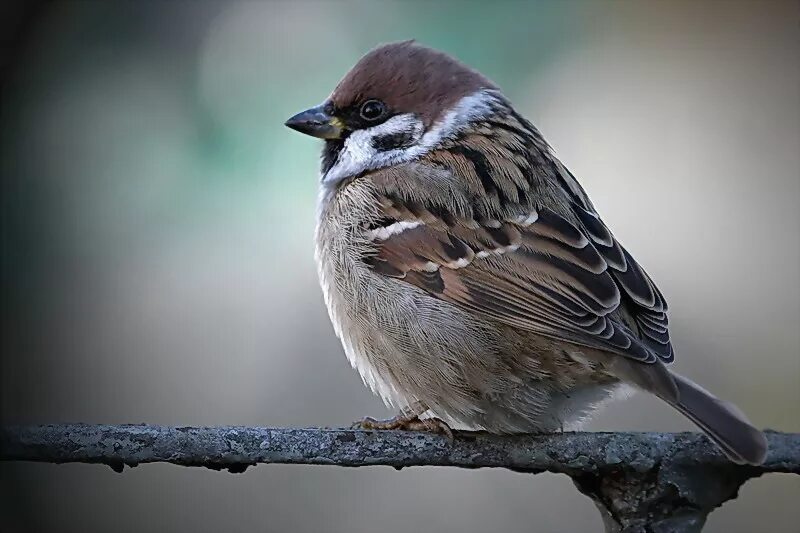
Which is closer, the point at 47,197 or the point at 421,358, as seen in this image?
the point at 421,358

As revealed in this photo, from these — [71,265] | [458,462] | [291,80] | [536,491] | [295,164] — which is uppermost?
[291,80]

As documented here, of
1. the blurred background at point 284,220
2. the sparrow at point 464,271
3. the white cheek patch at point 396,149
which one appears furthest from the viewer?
the blurred background at point 284,220

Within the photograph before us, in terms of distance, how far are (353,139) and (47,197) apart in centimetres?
147

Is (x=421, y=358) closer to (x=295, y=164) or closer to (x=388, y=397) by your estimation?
(x=388, y=397)

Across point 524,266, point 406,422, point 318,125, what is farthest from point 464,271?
point 318,125

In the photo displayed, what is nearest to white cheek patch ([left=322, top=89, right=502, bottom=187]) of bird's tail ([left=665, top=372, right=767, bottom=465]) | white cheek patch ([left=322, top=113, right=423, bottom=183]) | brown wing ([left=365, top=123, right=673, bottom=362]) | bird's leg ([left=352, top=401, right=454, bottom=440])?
white cheek patch ([left=322, top=113, right=423, bottom=183])

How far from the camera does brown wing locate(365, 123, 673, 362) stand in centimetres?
179

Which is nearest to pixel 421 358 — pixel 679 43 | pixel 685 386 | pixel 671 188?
pixel 685 386

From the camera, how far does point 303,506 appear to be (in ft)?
9.47

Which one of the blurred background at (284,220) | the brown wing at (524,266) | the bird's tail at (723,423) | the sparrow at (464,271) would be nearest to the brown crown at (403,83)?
the sparrow at (464,271)

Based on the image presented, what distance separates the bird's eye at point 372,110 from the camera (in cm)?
218

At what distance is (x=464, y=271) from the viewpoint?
6.16 ft

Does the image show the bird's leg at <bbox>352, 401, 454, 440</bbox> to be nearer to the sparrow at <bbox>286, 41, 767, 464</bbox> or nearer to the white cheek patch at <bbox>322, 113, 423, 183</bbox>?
the sparrow at <bbox>286, 41, 767, 464</bbox>

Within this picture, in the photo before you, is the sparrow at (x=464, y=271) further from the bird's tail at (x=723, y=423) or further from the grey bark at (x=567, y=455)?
the grey bark at (x=567, y=455)
